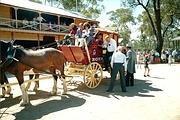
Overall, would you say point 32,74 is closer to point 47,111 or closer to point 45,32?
point 47,111

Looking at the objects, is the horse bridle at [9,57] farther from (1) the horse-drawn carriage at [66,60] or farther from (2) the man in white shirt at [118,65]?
(2) the man in white shirt at [118,65]

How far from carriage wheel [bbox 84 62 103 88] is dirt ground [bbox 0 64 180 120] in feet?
0.88

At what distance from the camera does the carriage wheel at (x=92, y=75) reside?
14.3 metres

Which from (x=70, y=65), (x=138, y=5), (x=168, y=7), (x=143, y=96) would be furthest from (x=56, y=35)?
(x=143, y=96)

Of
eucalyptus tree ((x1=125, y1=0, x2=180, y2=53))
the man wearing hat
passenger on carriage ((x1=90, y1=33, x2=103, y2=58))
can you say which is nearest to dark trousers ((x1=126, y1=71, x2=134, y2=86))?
the man wearing hat

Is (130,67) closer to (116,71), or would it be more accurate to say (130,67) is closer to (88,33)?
(116,71)

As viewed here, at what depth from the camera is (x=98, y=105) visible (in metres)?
11.0

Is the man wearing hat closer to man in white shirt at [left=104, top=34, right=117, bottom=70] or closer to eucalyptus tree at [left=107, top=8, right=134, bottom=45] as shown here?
man in white shirt at [left=104, top=34, right=117, bottom=70]

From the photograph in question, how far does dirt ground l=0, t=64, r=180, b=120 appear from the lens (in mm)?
9484

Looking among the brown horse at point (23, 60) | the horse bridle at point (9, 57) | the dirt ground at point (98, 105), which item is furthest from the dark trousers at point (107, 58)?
the horse bridle at point (9, 57)

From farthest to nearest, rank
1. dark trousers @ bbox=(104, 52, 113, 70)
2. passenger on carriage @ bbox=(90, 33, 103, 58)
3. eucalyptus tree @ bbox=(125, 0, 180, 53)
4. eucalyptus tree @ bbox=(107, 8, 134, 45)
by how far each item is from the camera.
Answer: eucalyptus tree @ bbox=(107, 8, 134, 45)
eucalyptus tree @ bbox=(125, 0, 180, 53)
dark trousers @ bbox=(104, 52, 113, 70)
passenger on carriage @ bbox=(90, 33, 103, 58)

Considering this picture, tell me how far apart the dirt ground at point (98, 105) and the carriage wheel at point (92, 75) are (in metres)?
0.27

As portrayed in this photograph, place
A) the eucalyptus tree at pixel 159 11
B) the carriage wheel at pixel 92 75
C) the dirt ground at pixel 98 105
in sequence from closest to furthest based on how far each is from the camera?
the dirt ground at pixel 98 105
the carriage wheel at pixel 92 75
the eucalyptus tree at pixel 159 11

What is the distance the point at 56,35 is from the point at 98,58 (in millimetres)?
23740
